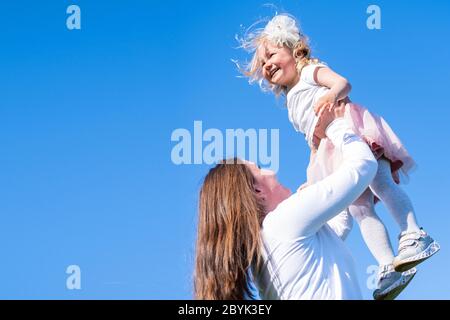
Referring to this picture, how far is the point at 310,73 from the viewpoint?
4.01 m

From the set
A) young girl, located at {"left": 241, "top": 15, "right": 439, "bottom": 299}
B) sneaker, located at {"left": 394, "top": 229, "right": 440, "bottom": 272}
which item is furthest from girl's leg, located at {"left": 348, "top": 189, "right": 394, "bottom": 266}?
sneaker, located at {"left": 394, "top": 229, "right": 440, "bottom": 272}

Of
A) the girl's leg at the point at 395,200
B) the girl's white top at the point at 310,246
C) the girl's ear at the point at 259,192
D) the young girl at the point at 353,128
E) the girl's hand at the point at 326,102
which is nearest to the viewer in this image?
the girl's white top at the point at 310,246

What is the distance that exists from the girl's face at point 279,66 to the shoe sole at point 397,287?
124 centimetres

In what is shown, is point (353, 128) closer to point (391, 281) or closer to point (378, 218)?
point (378, 218)

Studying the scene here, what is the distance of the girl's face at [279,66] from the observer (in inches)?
165

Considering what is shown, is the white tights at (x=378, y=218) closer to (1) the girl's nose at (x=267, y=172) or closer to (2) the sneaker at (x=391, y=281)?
(2) the sneaker at (x=391, y=281)

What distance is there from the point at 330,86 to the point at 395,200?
2.33ft

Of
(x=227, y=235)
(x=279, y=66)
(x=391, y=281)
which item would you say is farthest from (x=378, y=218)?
(x=227, y=235)

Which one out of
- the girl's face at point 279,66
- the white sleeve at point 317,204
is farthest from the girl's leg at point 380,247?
the white sleeve at point 317,204
